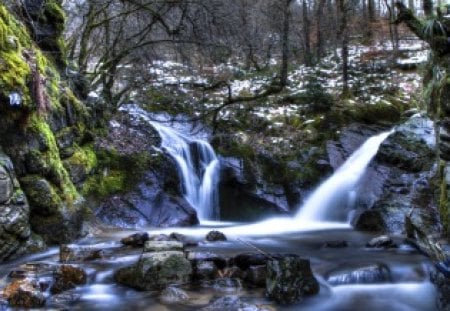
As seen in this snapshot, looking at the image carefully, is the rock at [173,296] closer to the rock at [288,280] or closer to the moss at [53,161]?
the rock at [288,280]

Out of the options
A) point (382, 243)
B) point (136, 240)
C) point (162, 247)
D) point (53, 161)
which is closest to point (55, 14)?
point (53, 161)

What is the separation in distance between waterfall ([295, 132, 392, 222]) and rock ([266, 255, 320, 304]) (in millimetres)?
5805

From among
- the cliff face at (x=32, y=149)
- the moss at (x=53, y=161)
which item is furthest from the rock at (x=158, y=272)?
the moss at (x=53, y=161)

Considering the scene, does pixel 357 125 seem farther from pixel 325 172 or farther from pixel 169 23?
pixel 169 23

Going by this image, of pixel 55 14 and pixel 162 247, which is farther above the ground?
pixel 55 14

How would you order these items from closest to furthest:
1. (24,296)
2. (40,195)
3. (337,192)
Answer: (24,296), (40,195), (337,192)

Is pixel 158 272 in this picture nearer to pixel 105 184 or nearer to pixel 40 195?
pixel 40 195

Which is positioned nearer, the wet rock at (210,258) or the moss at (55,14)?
the wet rock at (210,258)

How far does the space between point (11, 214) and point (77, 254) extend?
3.66ft

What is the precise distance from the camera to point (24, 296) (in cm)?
529

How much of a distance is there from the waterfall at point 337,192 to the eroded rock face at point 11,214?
6.23 meters

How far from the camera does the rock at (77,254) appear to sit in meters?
7.09

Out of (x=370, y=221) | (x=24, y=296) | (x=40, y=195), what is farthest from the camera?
(x=370, y=221)

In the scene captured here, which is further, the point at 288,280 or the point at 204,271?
the point at 204,271
